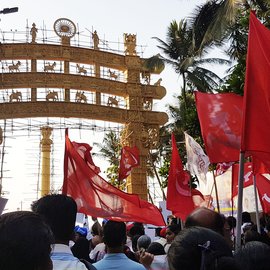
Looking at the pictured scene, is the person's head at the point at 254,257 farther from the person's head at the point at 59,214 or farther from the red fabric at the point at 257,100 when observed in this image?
the red fabric at the point at 257,100

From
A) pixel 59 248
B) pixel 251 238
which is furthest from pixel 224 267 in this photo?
pixel 251 238

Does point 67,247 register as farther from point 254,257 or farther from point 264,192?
point 264,192

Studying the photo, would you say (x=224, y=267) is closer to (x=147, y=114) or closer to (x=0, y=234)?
(x=0, y=234)

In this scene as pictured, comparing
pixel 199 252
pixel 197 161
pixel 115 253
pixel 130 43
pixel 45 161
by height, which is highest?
pixel 130 43

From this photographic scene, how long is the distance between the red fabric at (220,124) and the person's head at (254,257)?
3.25 m

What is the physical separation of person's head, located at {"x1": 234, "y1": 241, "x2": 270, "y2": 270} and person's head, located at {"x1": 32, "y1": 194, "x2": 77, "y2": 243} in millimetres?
949

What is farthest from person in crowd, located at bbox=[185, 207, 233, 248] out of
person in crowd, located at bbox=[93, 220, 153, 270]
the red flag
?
the red flag

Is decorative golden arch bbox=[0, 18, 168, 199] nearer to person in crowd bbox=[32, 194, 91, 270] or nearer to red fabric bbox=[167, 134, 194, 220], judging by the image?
red fabric bbox=[167, 134, 194, 220]

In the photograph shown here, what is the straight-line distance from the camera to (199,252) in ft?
5.55

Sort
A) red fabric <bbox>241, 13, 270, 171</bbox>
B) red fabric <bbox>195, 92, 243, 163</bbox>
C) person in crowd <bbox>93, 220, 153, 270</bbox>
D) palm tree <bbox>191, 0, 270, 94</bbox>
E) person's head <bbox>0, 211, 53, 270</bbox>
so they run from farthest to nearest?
palm tree <bbox>191, 0, 270, 94</bbox>, red fabric <bbox>195, 92, 243, 163</bbox>, red fabric <bbox>241, 13, 270, 171</bbox>, person in crowd <bbox>93, 220, 153, 270</bbox>, person's head <bbox>0, 211, 53, 270</bbox>

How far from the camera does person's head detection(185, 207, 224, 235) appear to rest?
9.36 ft

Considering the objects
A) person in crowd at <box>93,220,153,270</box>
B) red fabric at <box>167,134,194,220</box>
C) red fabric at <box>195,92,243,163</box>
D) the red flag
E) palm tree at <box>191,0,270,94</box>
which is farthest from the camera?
the red flag

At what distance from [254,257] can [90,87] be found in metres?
23.5

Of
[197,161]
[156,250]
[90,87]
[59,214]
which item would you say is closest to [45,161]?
[90,87]
